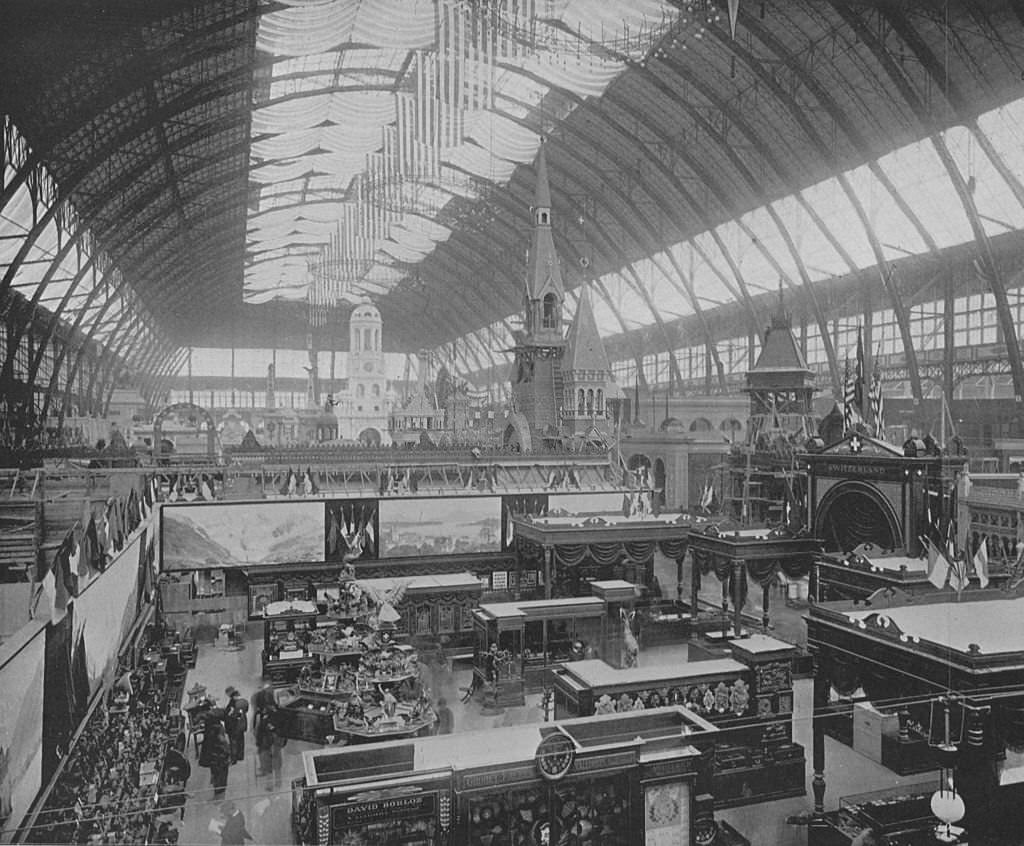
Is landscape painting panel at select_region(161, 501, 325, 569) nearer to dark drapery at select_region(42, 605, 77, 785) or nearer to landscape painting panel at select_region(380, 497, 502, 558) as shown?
landscape painting panel at select_region(380, 497, 502, 558)

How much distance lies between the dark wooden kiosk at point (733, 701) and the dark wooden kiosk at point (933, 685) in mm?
544

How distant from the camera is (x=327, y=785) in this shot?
639cm

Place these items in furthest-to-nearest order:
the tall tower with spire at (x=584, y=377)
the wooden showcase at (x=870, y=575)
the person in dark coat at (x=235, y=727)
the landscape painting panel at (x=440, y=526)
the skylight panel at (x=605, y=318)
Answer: the skylight panel at (x=605, y=318)
the tall tower with spire at (x=584, y=377)
the landscape painting panel at (x=440, y=526)
the wooden showcase at (x=870, y=575)
the person in dark coat at (x=235, y=727)

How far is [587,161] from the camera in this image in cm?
2948

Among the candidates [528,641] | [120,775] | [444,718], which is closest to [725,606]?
[528,641]

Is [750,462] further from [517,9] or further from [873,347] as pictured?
[517,9]

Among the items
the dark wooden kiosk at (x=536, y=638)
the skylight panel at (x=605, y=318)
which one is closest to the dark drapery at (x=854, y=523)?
the dark wooden kiosk at (x=536, y=638)

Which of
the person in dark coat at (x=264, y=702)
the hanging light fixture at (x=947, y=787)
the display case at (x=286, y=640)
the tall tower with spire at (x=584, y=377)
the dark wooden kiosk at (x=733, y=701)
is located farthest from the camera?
the tall tower with spire at (x=584, y=377)

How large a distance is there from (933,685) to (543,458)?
1425cm

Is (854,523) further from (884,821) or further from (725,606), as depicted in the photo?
(884,821)

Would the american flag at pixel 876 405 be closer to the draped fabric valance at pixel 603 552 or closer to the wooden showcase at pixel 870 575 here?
the wooden showcase at pixel 870 575

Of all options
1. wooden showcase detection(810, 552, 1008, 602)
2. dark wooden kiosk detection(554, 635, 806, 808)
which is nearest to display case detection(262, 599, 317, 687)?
dark wooden kiosk detection(554, 635, 806, 808)

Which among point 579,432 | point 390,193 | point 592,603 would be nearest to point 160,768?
point 592,603

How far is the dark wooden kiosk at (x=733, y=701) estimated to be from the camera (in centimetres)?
986
